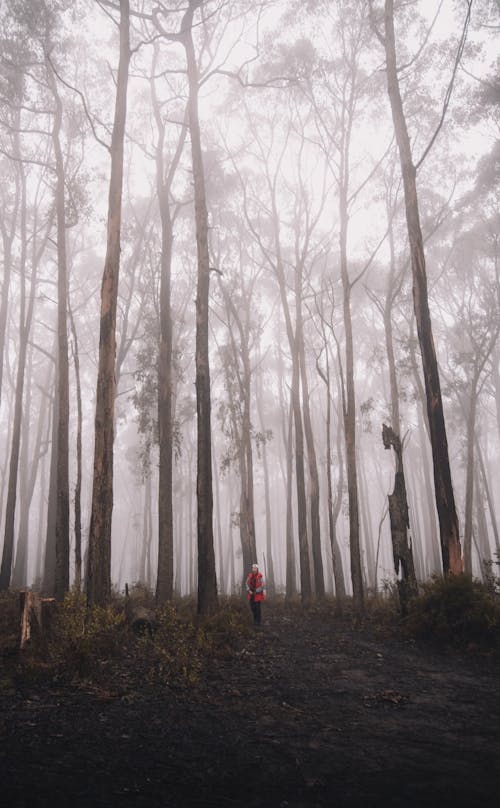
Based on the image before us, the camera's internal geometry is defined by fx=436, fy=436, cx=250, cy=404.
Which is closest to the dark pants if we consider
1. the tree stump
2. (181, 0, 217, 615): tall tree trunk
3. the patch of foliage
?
the patch of foliage

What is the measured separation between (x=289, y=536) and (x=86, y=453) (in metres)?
31.0

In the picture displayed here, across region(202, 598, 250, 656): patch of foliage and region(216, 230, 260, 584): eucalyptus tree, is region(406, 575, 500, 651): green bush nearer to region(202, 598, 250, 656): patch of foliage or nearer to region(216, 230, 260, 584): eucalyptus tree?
region(202, 598, 250, 656): patch of foliage

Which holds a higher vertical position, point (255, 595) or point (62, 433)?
point (62, 433)

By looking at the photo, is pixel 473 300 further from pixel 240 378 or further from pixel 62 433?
pixel 62 433

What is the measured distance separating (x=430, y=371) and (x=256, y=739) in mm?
7055

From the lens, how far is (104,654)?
536cm

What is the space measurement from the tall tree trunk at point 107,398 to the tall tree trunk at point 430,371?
582 cm

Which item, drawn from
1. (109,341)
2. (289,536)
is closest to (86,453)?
(289,536)

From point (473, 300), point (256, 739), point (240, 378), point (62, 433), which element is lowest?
point (256, 739)

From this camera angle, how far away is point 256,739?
3.23 meters

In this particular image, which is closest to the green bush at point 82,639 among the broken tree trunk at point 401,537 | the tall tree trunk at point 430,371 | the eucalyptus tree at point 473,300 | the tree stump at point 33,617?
the tree stump at point 33,617

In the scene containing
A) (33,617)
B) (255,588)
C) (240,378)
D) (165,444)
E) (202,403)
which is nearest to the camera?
(33,617)

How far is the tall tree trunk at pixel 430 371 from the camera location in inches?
312

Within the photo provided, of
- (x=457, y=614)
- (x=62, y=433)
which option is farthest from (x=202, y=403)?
(x=457, y=614)
